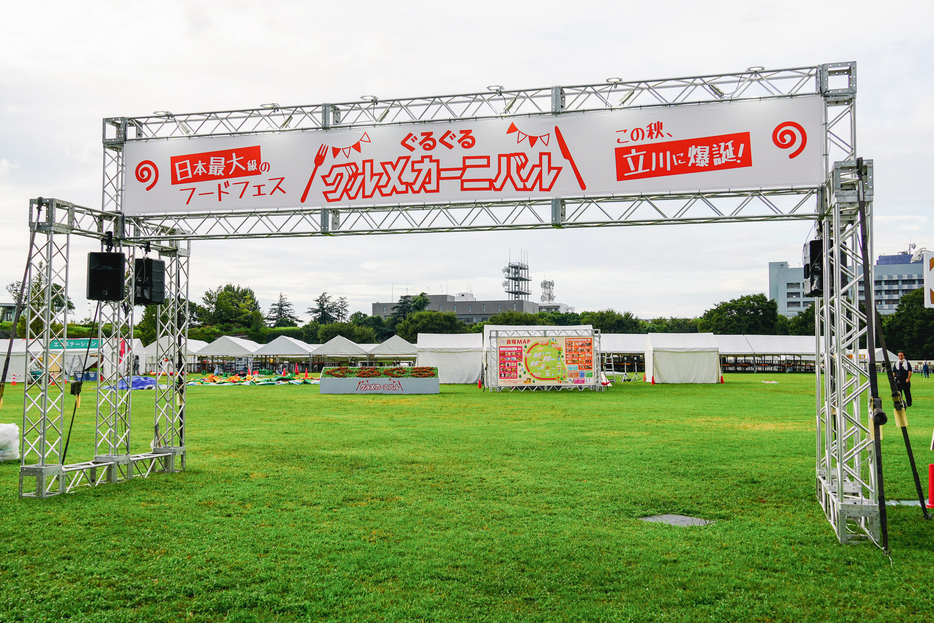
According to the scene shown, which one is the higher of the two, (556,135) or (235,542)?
(556,135)

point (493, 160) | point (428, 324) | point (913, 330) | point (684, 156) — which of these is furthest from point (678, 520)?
point (428, 324)

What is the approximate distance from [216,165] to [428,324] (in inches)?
2778

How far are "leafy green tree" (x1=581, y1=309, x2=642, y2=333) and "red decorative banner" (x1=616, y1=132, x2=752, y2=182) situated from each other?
76.4 meters

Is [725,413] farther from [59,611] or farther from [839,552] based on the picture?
[59,611]

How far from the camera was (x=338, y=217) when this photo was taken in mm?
9484

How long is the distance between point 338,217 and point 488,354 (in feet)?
75.2

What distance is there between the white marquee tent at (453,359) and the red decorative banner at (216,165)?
27.0 metres

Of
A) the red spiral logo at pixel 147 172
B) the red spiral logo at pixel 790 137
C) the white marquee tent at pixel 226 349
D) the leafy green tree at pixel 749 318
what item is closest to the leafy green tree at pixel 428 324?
the leafy green tree at pixel 749 318

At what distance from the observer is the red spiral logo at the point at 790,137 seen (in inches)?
319

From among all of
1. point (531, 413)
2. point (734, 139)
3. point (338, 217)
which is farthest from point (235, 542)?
point (531, 413)

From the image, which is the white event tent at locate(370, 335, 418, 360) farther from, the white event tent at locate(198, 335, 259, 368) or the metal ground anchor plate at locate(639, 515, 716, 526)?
the metal ground anchor plate at locate(639, 515, 716, 526)

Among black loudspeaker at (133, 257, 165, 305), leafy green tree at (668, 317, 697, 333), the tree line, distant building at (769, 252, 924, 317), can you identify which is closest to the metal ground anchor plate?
black loudspeaker at (133, 257, 165, 305)

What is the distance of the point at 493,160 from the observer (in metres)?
9.03

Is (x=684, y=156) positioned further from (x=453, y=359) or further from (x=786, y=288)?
(x=786, y=288)
